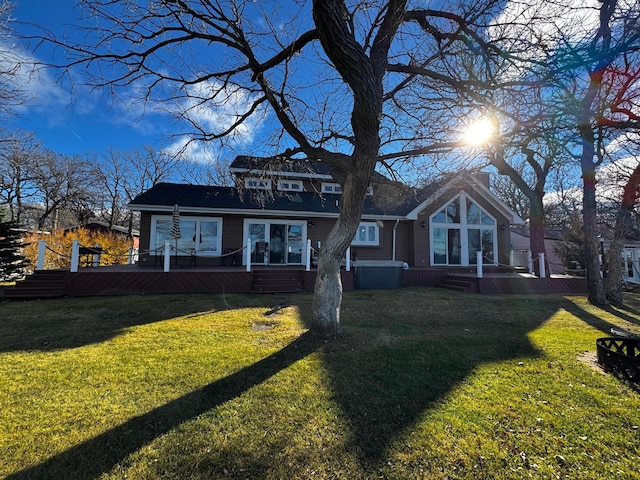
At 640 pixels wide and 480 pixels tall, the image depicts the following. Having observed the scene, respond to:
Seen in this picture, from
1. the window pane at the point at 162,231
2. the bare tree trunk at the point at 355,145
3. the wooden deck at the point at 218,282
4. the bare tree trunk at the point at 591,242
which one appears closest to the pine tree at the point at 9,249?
the wooden deck at the point at 218,282

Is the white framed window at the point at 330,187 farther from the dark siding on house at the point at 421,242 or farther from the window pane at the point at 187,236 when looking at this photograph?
the window pane at the point at 187,236

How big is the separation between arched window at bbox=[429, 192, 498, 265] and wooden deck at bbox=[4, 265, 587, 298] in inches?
86.1

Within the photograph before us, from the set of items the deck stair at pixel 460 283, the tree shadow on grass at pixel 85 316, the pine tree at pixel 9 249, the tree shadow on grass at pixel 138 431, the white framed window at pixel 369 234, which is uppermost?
the white framed window at pixel 369 234

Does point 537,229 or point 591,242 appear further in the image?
point 537,229

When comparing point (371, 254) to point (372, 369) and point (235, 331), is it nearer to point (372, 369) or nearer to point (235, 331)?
point (235, 331)

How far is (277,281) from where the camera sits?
1086 cm

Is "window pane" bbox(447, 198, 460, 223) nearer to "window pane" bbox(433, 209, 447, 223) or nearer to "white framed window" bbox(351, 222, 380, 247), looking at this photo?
"window pane" bbox(433, 209, 447, 223)

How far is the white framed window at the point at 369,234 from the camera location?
593 inches

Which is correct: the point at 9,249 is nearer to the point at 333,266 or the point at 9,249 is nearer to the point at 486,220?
the point at 333,266

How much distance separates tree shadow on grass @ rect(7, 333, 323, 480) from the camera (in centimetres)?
216

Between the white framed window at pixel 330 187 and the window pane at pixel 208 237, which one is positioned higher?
the white framed window at pixel 330 187

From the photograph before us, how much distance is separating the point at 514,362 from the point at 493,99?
5604 mm

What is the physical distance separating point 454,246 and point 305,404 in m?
14.0

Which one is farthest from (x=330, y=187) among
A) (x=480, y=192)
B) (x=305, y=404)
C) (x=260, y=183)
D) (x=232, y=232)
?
(x=305, y=404)
